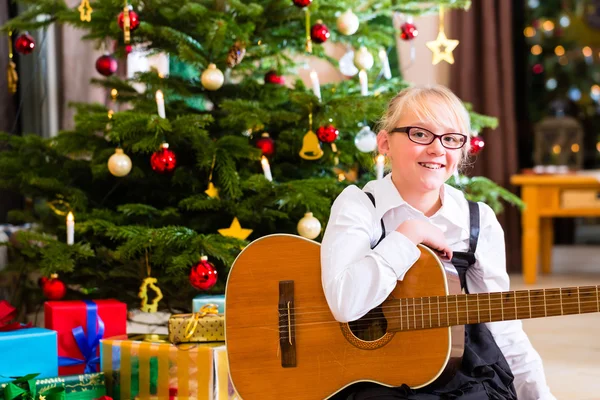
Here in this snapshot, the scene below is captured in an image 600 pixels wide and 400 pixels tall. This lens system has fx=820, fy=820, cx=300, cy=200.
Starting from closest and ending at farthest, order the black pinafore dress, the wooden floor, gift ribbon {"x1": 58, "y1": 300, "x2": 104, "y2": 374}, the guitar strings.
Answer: the guitar strings
the black pinafore dress
gift ribbon {"x1": 58, "y1": 300, "x2": 104, "y2": 374}
the wooden floor

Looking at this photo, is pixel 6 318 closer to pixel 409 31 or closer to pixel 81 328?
pixel 81 328

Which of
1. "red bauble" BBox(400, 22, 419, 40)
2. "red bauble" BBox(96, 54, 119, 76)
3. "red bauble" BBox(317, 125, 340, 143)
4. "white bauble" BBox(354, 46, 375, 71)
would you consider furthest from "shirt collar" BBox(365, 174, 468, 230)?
"red bauble" BBox(96, 54, 119, 76)

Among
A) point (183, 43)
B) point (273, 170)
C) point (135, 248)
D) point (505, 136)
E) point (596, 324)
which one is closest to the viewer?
point (135, 248)

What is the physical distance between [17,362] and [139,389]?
1.09 ft

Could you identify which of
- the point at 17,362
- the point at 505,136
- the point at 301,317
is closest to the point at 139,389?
the point at 17,362

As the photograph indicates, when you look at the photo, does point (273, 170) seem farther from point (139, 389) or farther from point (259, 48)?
point (139, 389)

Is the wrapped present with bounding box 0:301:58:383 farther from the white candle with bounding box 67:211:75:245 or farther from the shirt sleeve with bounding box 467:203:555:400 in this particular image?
the shirt sleeve with bounding box 467:203:555:400

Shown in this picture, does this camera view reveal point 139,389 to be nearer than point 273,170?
Yes

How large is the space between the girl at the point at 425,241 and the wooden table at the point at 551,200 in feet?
9.77

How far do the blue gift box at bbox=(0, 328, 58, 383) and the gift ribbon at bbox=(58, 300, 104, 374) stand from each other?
0.49 ft

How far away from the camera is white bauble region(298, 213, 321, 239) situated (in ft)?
8.62

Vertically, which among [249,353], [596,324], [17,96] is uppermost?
[17,96]

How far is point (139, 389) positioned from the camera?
2.20 metres

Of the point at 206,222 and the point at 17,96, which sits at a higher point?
the point at 17,96
